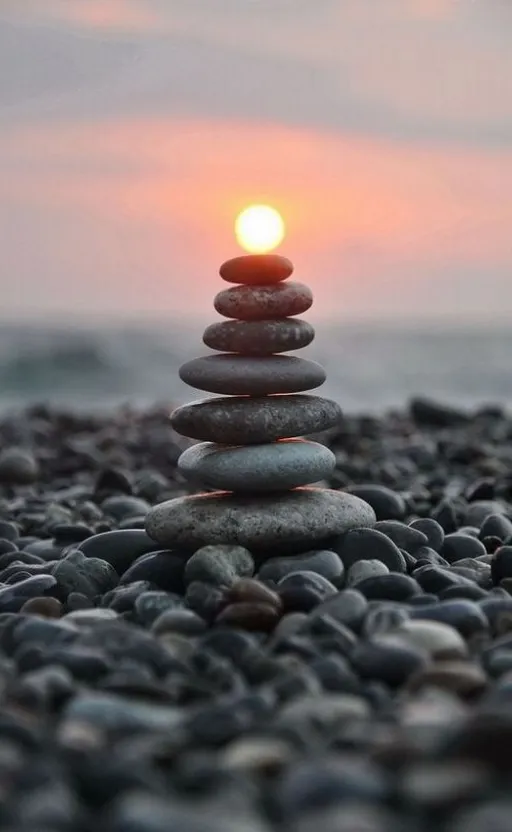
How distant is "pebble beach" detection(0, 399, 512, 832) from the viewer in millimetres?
2361

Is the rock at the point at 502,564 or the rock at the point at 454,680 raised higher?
the rock at the point at 502,564

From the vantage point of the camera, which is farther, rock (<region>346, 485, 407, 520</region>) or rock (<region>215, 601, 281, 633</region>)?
rock (<region>346, 485, 407, 520</region>)

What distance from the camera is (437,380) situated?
29.6m

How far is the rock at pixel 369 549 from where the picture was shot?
4.57 metres

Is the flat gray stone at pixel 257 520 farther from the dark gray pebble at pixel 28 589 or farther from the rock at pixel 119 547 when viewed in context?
the dark gray pebble at pixel 28 589

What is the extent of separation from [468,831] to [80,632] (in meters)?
1.78

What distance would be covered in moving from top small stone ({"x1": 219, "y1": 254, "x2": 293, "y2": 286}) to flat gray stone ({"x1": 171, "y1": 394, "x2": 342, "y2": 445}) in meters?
0.51

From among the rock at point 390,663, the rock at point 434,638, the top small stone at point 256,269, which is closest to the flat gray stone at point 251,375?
the top small stone at point 256,269

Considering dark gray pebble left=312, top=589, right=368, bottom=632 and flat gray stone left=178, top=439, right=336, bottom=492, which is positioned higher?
flat gray stone left=178, top=439, right=336, bottom=492

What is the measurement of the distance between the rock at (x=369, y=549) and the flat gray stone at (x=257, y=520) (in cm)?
8

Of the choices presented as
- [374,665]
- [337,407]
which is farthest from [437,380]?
[374,665]

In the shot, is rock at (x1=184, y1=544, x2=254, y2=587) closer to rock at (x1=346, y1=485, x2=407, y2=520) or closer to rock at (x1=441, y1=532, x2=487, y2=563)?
rock at (x1=441, y1=532, x2=487, y2=563)

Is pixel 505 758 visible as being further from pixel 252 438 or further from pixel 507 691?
pixel 252 438

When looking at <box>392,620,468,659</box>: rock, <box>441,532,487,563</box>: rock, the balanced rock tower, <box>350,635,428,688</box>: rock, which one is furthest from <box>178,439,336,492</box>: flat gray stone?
<box>350,635,428,688</box>: rock
